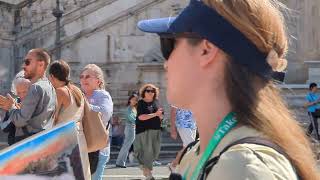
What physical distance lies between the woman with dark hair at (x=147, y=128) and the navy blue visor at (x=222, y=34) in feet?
28.8

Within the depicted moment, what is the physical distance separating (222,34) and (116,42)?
21250 mm

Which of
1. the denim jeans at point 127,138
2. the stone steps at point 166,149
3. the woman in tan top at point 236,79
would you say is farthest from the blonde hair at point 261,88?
the stone steps at point 166,149

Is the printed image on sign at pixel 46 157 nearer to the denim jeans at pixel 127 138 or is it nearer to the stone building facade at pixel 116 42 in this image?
the denim jeans at pixel 127 138

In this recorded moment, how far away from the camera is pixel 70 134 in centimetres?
267

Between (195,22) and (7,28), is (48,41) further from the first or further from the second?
(195,22)

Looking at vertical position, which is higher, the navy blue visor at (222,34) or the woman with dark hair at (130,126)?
the navy blue visor at (222,34)

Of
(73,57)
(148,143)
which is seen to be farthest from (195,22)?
(73,57)

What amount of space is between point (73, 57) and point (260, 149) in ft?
71.0

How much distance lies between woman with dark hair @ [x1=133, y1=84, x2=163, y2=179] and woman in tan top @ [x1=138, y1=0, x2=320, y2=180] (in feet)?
28.6

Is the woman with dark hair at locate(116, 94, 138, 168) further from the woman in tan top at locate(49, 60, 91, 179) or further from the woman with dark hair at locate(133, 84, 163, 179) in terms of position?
the woman in tan top at locate(49, 60, 91, 179)

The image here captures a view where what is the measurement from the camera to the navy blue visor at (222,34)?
1.79 m

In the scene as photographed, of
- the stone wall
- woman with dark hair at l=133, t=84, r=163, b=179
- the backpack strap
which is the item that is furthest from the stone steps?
the backpack strap

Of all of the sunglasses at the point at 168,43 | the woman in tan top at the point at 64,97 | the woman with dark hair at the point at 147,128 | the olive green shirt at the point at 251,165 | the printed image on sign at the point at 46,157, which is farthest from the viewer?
the woman with dark hair at the point at 147,128

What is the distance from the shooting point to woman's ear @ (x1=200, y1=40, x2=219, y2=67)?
6.02 ft
